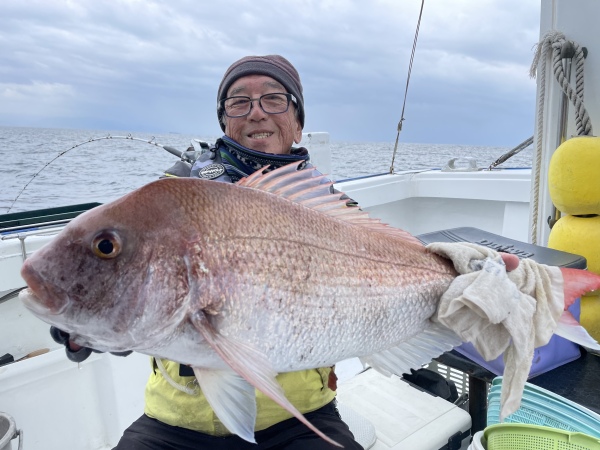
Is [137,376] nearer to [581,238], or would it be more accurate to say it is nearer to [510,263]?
[510,263]

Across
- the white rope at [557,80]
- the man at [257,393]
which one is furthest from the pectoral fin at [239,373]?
the white rope at [557,80]

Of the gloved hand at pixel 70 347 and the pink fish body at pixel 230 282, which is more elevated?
the pink fish body at pixel 230 282

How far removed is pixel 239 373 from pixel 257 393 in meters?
0.79

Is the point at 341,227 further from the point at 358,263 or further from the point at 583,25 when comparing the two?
the point at 583,25

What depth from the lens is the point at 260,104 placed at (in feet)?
7.25

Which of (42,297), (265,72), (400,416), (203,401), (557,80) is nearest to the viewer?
(42,297)

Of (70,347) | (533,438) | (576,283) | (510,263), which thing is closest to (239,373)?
(70,347)

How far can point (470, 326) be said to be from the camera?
1.45m

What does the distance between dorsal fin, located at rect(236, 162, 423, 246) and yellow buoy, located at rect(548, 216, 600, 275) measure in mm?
2108

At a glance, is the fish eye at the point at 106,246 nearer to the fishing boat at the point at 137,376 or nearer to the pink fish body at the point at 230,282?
the pink fish body at the point at 230,282

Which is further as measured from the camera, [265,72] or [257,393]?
[265,72]

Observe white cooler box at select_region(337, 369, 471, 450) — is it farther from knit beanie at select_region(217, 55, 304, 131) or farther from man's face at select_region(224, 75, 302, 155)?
knit beanie at select_region(217, 55, 304, 131)

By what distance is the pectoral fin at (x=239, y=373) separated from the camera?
1.05 meters

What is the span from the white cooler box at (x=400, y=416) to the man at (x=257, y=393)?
0.29 metres
